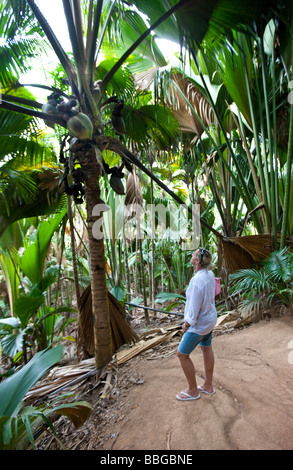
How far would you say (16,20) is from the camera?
10.1 ft

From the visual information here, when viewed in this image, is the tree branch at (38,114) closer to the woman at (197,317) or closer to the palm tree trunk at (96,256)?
the palm tree trunk at (96,256)

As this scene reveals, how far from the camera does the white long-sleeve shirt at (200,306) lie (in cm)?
230

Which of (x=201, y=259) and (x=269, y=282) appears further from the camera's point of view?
(x=269, y=282)

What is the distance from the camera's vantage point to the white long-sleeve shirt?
230 cm

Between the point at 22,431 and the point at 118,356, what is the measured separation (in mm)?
1814

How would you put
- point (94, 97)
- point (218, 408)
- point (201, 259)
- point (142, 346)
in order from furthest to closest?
point (142, 346) → point (94, 97) → point (201, 259) → point (218, 408)

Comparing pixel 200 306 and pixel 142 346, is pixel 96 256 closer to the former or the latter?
pixel 200 306

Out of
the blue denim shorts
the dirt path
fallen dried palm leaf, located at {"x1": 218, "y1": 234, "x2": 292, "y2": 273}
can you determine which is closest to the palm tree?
the dirt path

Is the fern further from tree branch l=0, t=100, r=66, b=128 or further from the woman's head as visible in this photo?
tree branch l=0, t=100, r=66, b=128

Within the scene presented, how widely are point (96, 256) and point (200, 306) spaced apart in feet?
4.11

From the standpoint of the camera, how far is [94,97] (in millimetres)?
2773

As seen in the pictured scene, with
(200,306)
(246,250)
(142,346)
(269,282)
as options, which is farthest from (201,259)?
(269,282)
